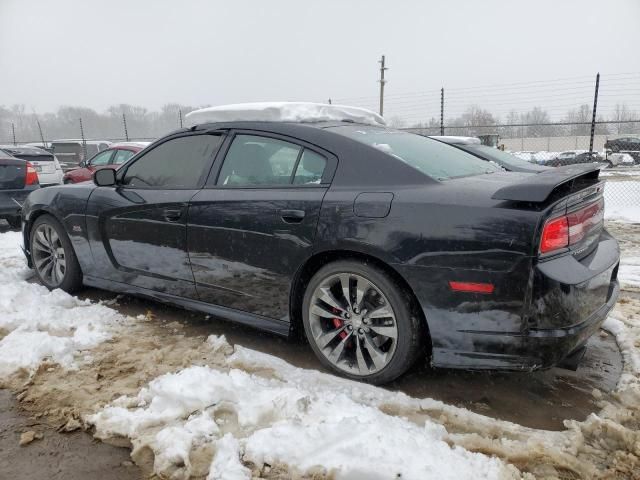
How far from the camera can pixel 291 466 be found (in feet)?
6.68

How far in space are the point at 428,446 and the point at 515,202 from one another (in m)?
1.15

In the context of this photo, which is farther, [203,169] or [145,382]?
[203,169]

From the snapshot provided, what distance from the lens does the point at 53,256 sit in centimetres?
439

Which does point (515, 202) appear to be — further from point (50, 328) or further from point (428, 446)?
point (50, 328)

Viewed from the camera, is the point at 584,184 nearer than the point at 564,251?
No

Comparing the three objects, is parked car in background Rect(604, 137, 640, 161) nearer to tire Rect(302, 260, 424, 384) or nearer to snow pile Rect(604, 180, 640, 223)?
snow pile Rect(604, 180, 640, 223)

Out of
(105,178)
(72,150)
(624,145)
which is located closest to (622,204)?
(105,178)

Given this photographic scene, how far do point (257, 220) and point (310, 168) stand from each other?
0.44 m

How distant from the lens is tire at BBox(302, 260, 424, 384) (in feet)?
8.41

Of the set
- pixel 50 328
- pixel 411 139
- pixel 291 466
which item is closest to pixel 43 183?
pixel 50 328

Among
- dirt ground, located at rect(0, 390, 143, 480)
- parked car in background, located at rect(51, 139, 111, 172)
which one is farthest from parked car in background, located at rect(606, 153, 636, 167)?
dirt ground, located at rect(0, 390, 143, 480)

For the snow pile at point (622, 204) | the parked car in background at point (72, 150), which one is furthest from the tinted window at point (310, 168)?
the parked car in background at point (72, 150)

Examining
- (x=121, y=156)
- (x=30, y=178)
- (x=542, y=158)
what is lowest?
(x=542, y=158)

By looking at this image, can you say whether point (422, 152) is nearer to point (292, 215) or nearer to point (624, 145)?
point (292, 215)
